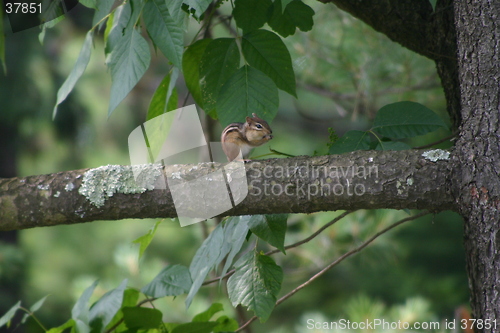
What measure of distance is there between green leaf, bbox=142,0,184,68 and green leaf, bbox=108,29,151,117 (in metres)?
0.03

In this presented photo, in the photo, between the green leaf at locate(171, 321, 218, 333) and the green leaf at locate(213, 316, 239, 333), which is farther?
the green leaf at locate(213, 316, 239, 333)

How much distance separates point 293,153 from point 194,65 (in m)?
2.42

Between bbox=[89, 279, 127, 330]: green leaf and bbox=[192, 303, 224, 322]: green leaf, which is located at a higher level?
bbox=[89, 279, 127, 330]: green leaf

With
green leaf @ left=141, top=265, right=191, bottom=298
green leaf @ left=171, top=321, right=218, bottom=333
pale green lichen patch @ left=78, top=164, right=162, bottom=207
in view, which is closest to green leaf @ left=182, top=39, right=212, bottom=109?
pale green lichen patch @ left=78, top=164, right=162, bottom=207

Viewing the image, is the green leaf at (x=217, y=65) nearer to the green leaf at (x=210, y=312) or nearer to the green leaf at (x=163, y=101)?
the green leaf at (x=163, y=101)

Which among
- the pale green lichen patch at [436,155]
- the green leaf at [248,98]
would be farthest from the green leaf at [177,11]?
the pale green lichen patch at [436,155]

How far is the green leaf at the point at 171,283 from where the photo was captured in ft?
3.46

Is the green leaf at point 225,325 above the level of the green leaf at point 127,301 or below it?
below

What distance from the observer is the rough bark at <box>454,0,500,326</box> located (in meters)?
0.76

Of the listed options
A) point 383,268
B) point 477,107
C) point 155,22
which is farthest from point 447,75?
point 383,268

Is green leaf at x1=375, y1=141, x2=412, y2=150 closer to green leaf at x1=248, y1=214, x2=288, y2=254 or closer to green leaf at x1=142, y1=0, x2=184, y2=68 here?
green leaf at x1=248, y1=214, x2=288, y2=254

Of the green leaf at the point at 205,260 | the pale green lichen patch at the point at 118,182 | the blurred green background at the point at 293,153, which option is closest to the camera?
the pale green lichen patch at the point at 118,182

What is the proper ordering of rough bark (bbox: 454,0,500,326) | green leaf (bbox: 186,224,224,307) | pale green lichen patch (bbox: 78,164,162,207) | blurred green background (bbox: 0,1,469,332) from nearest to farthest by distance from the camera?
rough bark (bbox: 454,0,500,326) → pale green lichen patch (bbox: 78,164,162,207) → green leaf (bbox: 186,224,224,307) → blurred green background (bbox: 0,1,469,332)

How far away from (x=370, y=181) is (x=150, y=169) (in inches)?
16.1
